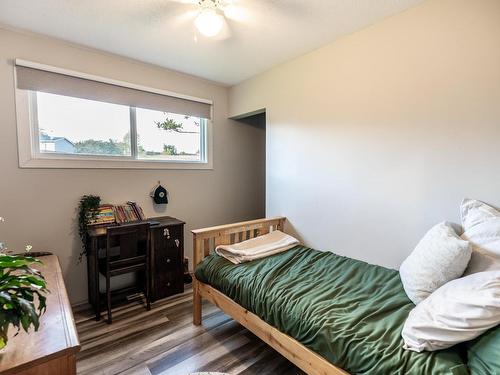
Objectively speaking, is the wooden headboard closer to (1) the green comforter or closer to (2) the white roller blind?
(1) the green comforter

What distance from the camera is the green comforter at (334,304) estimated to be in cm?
107

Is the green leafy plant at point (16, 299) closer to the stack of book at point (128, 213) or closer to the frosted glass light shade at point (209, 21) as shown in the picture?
the frosted glass light shade at point (209, 21)

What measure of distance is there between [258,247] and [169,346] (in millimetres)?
1009

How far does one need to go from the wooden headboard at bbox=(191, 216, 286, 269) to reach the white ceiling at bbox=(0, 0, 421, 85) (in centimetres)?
163

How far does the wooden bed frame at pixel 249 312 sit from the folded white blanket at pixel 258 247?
0.14 meters

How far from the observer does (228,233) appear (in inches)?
94.7

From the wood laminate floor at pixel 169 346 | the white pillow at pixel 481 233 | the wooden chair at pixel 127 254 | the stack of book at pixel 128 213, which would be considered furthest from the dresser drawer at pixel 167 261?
the white pillow at pixel 481 233

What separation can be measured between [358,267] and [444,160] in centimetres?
94

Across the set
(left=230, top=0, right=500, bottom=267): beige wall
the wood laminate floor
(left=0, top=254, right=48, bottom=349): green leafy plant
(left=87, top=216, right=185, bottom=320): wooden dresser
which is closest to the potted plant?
(left=0, top=254, right=48, bottom=349): green leafy plant

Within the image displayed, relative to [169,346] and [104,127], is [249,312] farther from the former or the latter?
[104,127]

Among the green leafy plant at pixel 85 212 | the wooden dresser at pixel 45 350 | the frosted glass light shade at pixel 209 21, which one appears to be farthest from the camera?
the green leafy plant at pixel 85 212

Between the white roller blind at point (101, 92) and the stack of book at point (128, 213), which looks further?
the stack of book at point (128, 213)

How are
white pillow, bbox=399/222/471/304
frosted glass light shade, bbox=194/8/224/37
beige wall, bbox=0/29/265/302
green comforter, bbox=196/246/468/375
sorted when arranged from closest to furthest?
green comforter, bbox=196/246/468/375 < white pillow, bbox=399/222/471/304 < frosted glass light shade, bbox=194/8/224/37 < beige wall, bbox=0/29/265/302

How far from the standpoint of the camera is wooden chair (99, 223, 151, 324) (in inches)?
85.3
